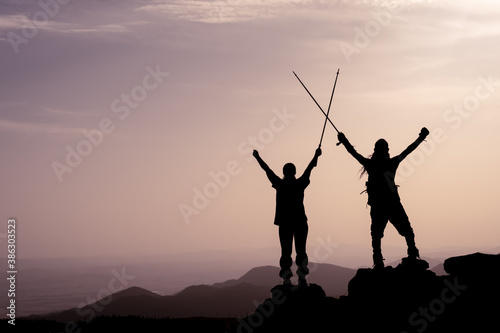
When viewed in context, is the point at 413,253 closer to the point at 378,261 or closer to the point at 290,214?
the point at 378,261

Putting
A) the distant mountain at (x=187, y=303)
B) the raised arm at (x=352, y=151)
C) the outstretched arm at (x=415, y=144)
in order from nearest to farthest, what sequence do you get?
the outstretched arm at (x=415, y=144) → the raised arm at (x=352, y=151) → the distant mountain at (x=187, y=303)

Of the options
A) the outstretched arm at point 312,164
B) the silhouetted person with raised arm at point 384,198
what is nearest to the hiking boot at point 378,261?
the silhouetted person with raised arm at point 384,198

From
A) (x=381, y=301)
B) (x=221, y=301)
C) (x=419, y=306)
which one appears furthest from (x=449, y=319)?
(x=221, y=301)

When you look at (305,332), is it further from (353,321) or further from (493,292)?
(493,292)

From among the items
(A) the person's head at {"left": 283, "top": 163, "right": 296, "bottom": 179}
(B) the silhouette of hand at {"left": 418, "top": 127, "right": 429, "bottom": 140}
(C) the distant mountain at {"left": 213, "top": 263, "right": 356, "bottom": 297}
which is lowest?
(A) the person's head at {"left": 283, "top": 163, "right": 296, "bottom": 179}

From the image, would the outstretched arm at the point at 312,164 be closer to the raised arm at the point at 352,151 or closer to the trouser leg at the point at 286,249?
the raised arm at the point at 352,151

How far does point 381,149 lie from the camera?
16.4m

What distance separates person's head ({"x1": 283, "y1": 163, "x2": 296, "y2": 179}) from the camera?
53.1 ft

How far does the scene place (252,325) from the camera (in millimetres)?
16172

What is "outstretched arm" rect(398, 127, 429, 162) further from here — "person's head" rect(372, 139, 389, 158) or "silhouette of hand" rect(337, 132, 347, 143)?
"silhouette of hand" rect(337, 132, 347, 143)

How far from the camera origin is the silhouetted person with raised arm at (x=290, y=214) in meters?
15.9

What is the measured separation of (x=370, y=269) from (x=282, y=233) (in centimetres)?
260

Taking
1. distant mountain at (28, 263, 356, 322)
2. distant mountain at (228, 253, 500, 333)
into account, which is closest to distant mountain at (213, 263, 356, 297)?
distant mountain at (28, 263, 356, 322)

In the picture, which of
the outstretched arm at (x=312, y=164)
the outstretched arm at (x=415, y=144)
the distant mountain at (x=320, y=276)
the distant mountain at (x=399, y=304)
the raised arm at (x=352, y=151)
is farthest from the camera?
the distant mountain at (x=320, y=276)
